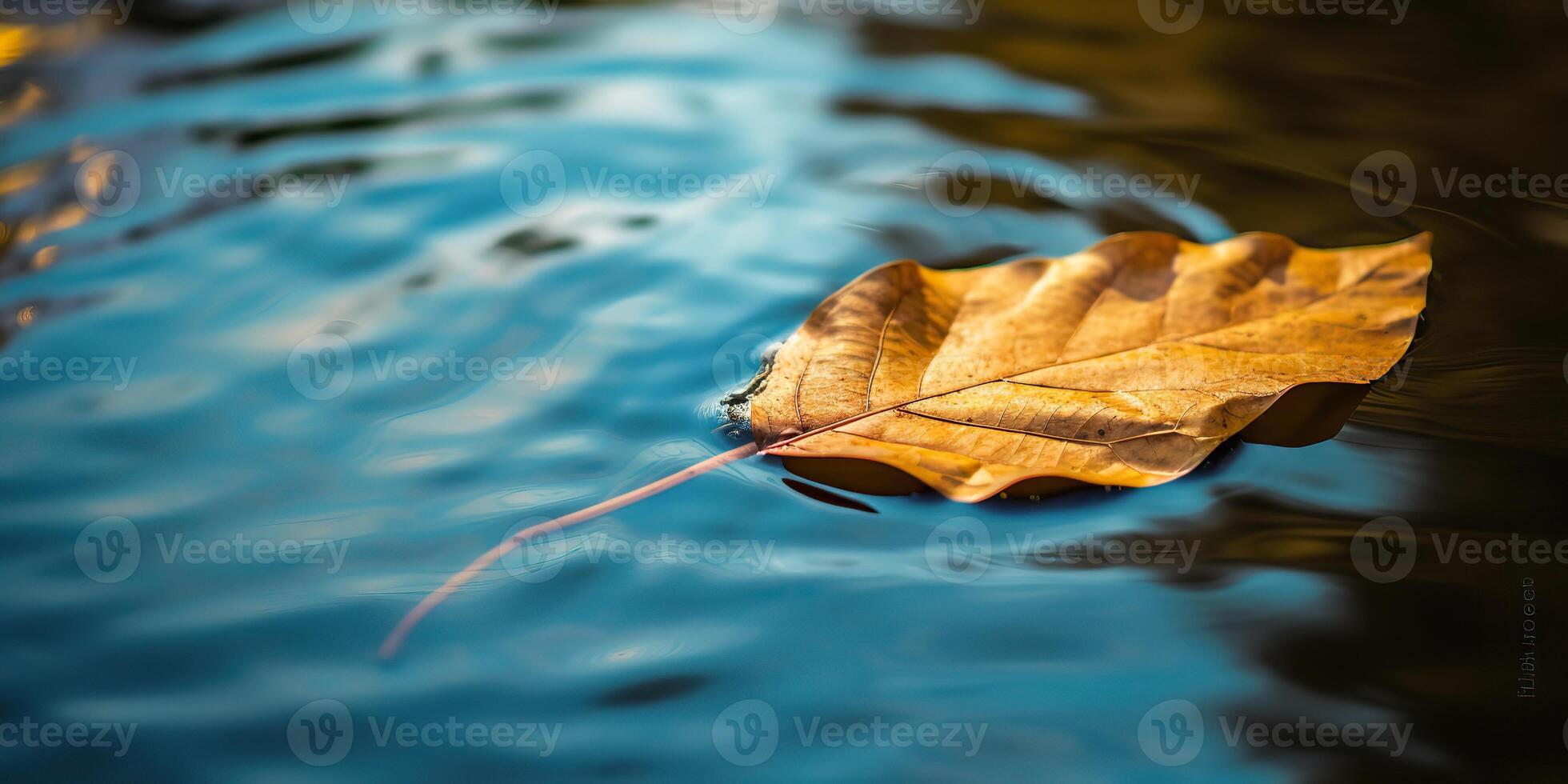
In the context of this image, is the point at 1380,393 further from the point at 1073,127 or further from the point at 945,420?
the point at 1073,127

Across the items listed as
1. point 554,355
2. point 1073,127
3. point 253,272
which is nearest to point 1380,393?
point 1073,127

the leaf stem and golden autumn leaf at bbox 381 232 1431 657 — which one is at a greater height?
golden autumn leaf at bbox 381 232 1431 657

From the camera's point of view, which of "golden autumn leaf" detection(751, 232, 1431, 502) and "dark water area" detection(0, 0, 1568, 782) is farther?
"golden autumn leaf" detection(751, 232, 1431, 502)

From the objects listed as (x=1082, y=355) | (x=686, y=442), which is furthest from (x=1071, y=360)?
(x=686, y=442)

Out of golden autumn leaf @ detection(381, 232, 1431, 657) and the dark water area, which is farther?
golden autumn leaf @ detection(381, 232, 1431, 657)

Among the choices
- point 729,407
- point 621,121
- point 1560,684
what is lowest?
point 1560,684
